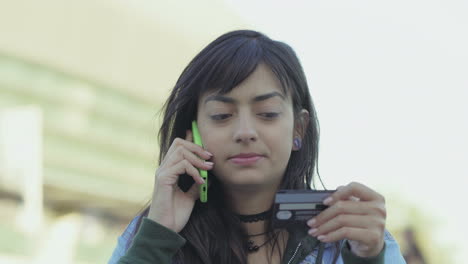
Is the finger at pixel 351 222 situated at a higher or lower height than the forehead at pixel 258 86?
lower

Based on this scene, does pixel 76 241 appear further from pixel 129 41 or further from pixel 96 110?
pixel 129 41

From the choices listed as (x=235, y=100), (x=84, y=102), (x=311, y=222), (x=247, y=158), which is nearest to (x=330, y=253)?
(x=311, y=222)

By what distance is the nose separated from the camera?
4.48 feet

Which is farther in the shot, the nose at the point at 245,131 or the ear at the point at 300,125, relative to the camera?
the ear at the point at 300,125

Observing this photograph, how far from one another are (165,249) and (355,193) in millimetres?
368

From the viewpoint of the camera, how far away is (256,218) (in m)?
1.48

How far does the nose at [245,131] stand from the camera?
137 cm

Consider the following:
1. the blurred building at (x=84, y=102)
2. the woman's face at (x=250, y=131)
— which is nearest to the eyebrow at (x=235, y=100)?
the woman's face at (x=250, y=131)

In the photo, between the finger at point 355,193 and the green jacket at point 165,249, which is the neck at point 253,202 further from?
the finger at point 355,193

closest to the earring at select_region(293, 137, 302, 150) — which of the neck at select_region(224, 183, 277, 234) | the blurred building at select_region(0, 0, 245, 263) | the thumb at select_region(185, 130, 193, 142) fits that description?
the neck at select_region(224, 183, 277, 234)

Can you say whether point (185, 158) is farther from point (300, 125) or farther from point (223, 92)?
point (300, 125)

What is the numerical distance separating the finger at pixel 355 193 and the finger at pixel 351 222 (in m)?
0.03

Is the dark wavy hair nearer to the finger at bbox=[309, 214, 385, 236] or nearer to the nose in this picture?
the nose

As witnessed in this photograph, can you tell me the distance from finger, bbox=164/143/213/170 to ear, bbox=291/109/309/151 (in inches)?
8.6
